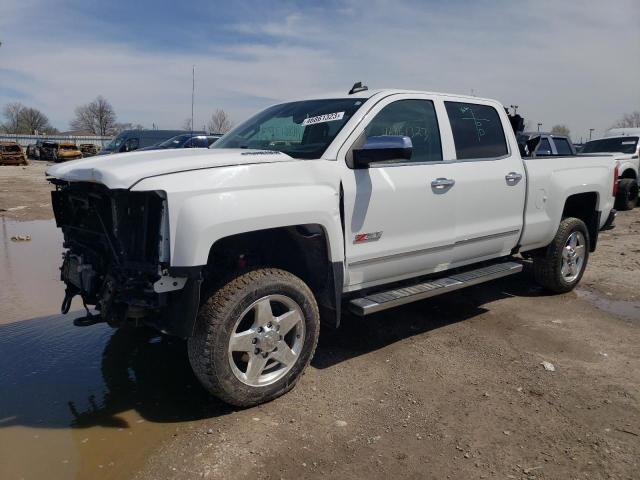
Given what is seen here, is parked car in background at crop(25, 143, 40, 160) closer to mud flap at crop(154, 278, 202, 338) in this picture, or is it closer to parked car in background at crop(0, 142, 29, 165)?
parked car in background at crop(0, 142, 29, 165)

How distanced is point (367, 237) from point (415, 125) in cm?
115

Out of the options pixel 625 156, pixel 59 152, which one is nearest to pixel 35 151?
pixel 59 152

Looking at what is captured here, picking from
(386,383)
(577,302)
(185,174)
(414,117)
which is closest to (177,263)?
(185,174)

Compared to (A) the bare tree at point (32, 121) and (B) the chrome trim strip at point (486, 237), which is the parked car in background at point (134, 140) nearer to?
(B) the chrome trim strip at point (486, 237)

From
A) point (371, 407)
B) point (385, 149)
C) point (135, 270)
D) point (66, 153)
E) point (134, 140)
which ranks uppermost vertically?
point (134, 140)

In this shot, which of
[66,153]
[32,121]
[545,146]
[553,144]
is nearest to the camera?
[545,146]

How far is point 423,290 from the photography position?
4277 mm

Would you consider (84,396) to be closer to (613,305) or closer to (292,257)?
(292,257)

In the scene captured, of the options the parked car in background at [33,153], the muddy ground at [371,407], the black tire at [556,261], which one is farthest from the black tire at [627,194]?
the parked car in background at [33,153]

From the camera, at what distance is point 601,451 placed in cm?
298

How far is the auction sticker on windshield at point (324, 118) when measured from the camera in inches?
159

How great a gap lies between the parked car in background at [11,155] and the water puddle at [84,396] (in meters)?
38.3

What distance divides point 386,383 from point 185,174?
202 centimetres

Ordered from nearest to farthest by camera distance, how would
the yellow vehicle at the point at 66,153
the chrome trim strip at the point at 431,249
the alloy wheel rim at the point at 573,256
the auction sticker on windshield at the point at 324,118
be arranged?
the chrome trim strip at the point at 431,249 → the auction sticker on windshield at the point at 324,118 → the alloy wheel rim at the point at 573,256 → the yellow vehicle at the point at 66,153
